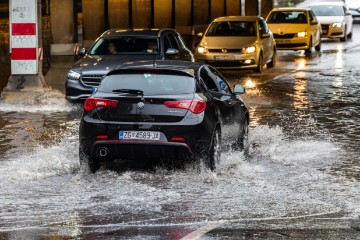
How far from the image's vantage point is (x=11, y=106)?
68.0ft

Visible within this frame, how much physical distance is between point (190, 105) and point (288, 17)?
90.3ft

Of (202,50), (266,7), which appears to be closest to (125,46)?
(202,50)

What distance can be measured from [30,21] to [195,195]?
1138 centimetres

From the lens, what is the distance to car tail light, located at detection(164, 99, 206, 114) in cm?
1209

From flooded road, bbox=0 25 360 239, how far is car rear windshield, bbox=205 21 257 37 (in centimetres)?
1191

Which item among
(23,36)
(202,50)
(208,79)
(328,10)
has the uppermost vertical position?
(208,79)

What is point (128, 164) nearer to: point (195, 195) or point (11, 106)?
point (195, 195)

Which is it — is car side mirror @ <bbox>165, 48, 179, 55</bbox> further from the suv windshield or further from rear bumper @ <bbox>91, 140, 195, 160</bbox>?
the suv windshield

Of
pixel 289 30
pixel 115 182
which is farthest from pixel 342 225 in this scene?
pixel 289 30

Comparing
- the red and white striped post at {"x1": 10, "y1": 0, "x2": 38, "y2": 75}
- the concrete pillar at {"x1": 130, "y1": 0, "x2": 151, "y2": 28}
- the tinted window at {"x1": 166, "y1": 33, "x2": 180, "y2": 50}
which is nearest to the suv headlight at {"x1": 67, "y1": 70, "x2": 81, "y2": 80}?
the red and white striped post at {"x1": 10, "y1": 0, "x2": 38, "y2": 75}

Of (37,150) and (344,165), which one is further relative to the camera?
(37,150)

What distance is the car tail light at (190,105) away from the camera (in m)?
12.1

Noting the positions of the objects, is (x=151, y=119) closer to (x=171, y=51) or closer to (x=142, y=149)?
(x=142, y=149)

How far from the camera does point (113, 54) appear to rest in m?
21.2
